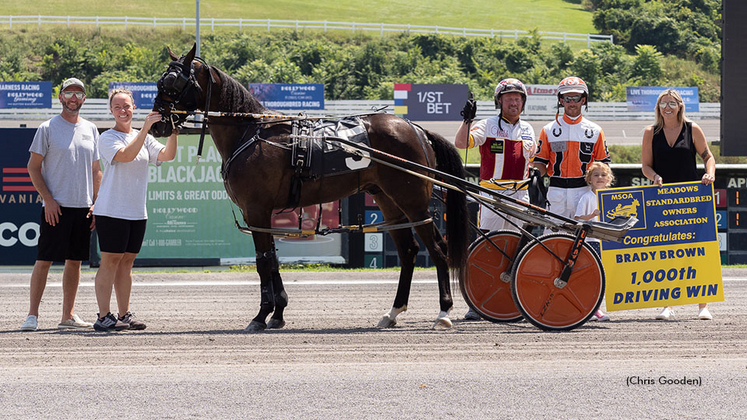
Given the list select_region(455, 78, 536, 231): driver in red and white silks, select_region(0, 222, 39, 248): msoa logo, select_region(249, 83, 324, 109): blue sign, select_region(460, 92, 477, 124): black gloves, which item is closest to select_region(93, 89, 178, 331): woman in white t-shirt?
select_region(460, 92, 477, 124): black gloves

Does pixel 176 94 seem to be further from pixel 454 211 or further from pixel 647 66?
pixel 647 66

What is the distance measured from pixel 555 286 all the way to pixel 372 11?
3038 inches

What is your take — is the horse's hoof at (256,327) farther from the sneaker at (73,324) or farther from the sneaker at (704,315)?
the sneaker at (704,315)

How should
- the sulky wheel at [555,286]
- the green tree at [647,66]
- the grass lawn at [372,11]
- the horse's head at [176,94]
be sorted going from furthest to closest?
the grass lawn at [372,11]
the green tree at [647,66]
the horse's head at [176,94]
the sulky wheel at [555,286]

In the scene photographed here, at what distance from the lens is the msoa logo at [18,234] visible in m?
11.6

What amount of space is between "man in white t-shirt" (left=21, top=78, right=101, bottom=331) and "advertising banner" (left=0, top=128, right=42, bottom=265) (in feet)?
17.3

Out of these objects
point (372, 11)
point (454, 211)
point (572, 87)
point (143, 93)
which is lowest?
point (454, 211)

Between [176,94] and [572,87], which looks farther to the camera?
[572,87]

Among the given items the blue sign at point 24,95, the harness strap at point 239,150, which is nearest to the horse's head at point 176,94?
→ the harness strap at point 239,150

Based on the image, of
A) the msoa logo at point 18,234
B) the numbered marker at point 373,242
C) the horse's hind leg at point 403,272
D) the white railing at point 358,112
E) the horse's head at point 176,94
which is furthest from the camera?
the white railing at point 358,112

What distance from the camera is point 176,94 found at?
21.6 feet

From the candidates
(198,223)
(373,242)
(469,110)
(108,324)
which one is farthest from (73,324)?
(373,242)

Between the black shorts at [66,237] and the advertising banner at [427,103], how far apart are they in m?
27.4

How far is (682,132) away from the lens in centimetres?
711
